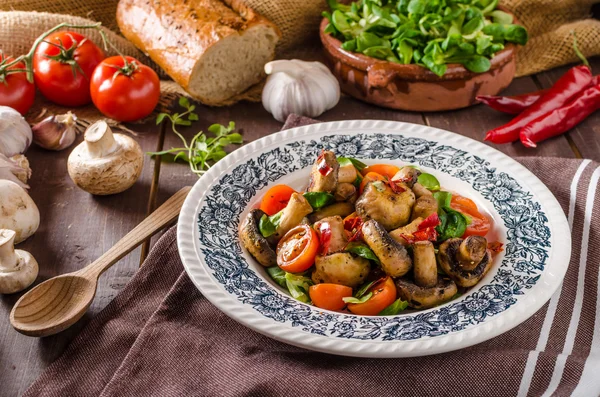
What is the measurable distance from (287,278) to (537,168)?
4.37 feet

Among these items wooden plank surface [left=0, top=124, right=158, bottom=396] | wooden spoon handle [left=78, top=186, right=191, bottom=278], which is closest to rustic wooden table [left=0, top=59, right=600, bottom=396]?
wooden plank surface [left=0, top=124, right=158, bottom=396]

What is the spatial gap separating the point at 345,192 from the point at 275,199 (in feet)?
0.87

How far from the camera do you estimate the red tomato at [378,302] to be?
79.5 inches

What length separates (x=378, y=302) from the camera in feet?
6.63

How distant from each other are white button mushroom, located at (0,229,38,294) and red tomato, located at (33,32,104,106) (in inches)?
55.1

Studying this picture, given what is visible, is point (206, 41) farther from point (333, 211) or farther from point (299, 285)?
point (299, 285)

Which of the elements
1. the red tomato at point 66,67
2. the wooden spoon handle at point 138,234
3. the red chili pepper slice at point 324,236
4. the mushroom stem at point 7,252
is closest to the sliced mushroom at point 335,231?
the red chili pepper slice at point 324,236

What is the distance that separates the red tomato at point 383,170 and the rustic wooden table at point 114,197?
86 cm

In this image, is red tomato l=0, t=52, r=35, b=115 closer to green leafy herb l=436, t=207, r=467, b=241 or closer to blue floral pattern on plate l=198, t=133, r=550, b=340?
blue floral pattern on plate l=198, t=133, r=550, b=340

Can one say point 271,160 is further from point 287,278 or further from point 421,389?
point 421,389

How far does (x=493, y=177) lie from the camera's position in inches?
100

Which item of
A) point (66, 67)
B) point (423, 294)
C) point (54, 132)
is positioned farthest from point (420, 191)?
point (66, 67)

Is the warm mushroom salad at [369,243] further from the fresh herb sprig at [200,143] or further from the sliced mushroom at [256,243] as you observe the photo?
the fresh herb sprig at [200,143]

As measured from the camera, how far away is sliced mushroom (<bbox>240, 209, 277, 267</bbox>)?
2207 millimetres
